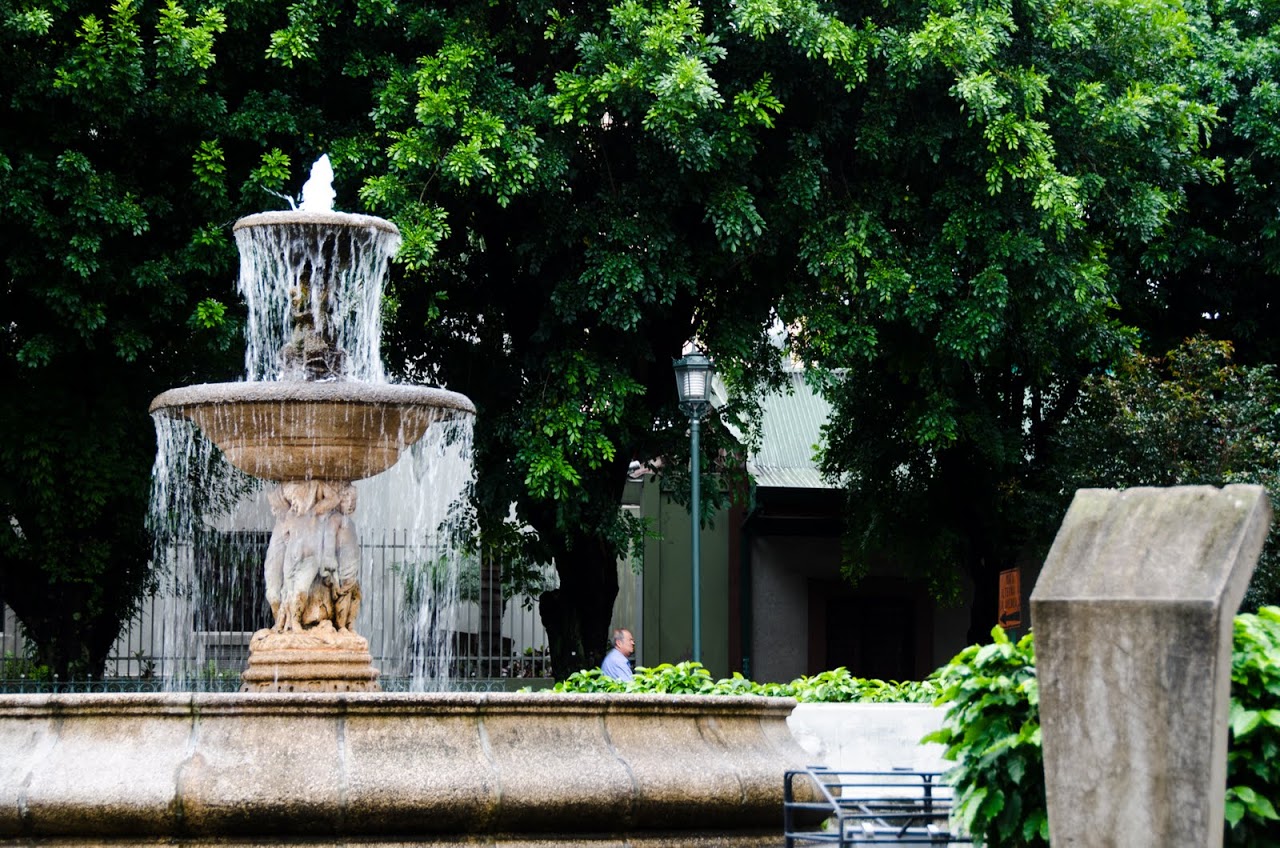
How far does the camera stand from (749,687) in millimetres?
11445

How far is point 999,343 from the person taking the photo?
55.6ft

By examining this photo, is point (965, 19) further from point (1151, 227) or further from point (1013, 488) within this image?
point (1013, 488)

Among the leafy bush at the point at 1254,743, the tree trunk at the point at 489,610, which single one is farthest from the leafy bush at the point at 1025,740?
the tree trunk at the point at 489,610

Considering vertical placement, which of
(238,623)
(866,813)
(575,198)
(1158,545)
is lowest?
(866,813)

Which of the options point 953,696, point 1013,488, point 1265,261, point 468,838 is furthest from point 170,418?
point 1265,261

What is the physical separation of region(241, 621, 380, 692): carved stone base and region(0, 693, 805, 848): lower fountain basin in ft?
10.4

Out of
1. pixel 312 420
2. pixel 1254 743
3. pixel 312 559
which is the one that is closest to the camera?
pixel 1254 743

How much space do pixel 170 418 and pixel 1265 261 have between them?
519 inches

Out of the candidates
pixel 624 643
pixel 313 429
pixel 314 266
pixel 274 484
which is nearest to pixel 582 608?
pixel 624 643

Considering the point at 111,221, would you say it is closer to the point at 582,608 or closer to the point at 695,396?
the point at 695,396

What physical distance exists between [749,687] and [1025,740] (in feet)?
21.7

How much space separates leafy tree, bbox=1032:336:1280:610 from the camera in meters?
18.5

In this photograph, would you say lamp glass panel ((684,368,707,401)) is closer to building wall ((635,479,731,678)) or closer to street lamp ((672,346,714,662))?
street lamp ((672,346,714,662))

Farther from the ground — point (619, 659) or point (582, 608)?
point (582, 608)
